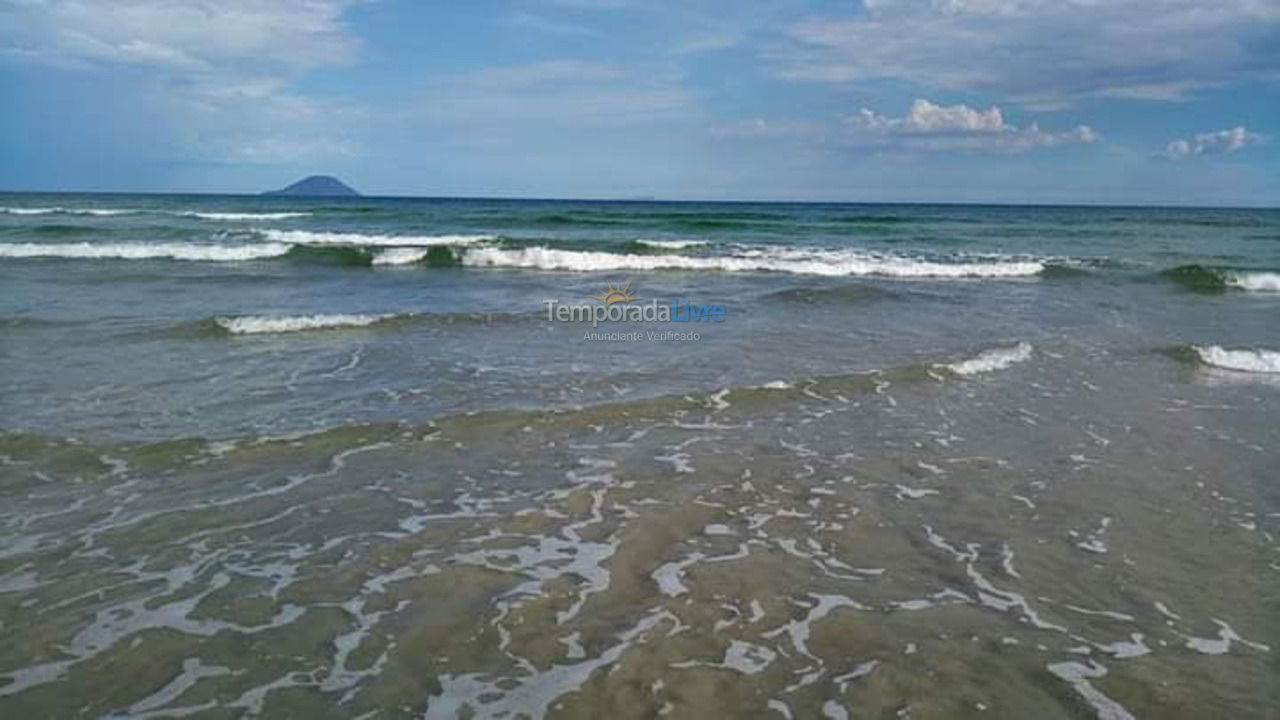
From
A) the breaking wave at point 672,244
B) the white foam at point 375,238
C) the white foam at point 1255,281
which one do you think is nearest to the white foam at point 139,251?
the white foam at point 375,238

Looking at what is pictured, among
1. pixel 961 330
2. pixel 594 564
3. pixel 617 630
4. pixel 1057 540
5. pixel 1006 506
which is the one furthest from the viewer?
pixel 961 330

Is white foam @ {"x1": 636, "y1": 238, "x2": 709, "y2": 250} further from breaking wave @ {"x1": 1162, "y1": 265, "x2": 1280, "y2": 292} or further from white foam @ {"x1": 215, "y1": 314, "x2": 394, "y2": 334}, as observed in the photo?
white foam @ {"x1": 215, "y1": 314, "x2": 394, "y2": 334}

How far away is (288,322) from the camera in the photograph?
13.3 metres

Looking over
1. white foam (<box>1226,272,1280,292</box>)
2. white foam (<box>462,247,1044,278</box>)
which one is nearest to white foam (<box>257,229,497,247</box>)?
white foam (<box>462,247,1044,278</box>)

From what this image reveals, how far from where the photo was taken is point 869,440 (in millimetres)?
7902

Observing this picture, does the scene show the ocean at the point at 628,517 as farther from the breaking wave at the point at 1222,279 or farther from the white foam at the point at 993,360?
the breaking wave at the point at 1222,279

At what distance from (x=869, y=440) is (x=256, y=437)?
17.7 feet

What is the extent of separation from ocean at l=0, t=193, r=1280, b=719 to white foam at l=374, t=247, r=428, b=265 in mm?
11242

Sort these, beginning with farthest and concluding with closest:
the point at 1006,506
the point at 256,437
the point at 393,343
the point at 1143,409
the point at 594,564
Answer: the point at 393,343, the point at 1143,409, the point at 256,437, the point at 1006,506, the point at 594,564

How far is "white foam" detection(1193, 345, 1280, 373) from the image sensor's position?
1167 centimetres

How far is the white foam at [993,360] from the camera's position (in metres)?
10.9

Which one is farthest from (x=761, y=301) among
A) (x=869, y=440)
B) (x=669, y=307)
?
(x=869, y=440)

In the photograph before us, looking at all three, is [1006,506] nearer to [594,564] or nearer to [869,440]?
[869,440]

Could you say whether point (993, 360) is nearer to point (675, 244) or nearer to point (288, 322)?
point (288, 322)
